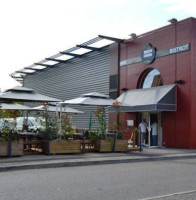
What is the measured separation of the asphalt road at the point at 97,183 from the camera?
6.90 m

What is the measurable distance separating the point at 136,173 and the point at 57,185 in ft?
9.46

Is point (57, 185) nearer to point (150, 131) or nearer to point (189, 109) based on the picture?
point (189, 109)

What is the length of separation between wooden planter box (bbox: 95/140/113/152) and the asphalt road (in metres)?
4.05

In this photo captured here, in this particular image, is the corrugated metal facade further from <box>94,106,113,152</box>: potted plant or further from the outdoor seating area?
<box>94,106,113,152</box>: potted plant

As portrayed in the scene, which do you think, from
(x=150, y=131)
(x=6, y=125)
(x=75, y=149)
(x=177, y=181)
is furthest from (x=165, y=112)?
(x=177, y=181)

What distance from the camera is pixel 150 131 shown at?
69.1 ft

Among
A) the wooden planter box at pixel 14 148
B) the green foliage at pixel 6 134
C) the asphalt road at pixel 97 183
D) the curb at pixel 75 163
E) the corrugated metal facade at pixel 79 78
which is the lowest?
the asphalt road at pixel 97 183

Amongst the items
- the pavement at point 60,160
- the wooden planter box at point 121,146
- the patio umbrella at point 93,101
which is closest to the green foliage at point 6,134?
the pavement at point 60,160

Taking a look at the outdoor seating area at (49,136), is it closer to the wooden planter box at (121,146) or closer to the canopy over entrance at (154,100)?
the wooden planter box at (121,146)

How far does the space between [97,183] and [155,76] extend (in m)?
14.1

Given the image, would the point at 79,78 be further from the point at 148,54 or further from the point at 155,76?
the point at 155,76

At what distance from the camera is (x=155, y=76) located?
2152 cm

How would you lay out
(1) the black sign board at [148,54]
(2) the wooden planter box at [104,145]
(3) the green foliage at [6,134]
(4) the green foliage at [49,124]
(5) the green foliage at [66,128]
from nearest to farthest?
1. (3) the green foliage at [6,134]
2. (4) the green foliage at [49,124]
3. (5) the green foliage at [66,128]
4. (2) the wooden planter box at [104,145]
5. (1) the black sign board at [148,54]

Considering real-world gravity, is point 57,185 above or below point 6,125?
below
